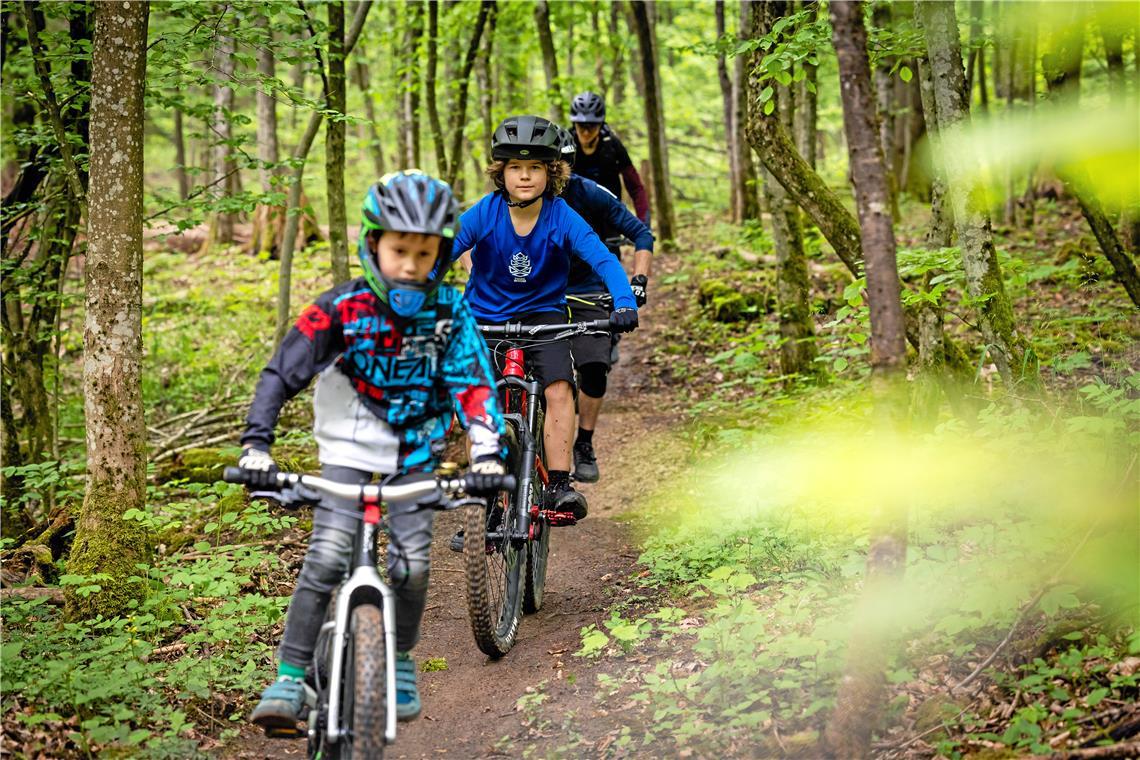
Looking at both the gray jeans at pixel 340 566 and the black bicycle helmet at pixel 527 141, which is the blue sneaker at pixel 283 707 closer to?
the gray jeans at pixel 340 566

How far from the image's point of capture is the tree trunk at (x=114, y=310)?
5484 millimetres

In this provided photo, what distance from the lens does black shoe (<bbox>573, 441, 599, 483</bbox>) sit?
6906 millimetres

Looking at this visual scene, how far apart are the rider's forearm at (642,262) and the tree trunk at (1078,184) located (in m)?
2.84

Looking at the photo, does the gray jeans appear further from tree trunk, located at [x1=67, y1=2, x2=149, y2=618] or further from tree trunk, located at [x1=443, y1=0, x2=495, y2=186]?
tree trunk, located at [x1=443, y1=0, x2=495, y2=186]

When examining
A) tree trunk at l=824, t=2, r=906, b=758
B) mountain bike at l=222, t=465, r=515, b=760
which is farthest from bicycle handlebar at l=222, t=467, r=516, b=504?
tree trunk at l=824, t=2, r=906, b=758

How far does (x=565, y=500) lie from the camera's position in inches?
238

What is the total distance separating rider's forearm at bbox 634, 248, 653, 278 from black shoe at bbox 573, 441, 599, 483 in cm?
136

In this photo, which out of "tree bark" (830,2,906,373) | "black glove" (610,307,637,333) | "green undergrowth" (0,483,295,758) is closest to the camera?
"tree bark" (830,2,906,373)

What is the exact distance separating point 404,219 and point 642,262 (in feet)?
12.0

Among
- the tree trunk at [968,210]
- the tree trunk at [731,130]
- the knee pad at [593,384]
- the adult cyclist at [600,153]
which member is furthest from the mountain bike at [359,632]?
the tree trunk at [731,130]

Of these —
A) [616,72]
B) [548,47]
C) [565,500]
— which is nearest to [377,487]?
[565,500]

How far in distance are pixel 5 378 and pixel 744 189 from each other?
14646mm

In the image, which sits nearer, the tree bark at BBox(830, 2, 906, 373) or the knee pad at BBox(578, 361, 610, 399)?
the tree bark at BBox(830, 2, 906, 373)

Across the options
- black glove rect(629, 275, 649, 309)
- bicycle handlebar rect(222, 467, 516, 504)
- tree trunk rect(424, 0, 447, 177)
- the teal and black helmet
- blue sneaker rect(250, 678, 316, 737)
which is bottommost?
blue sneaker rect(250, 678, 316, 737)
